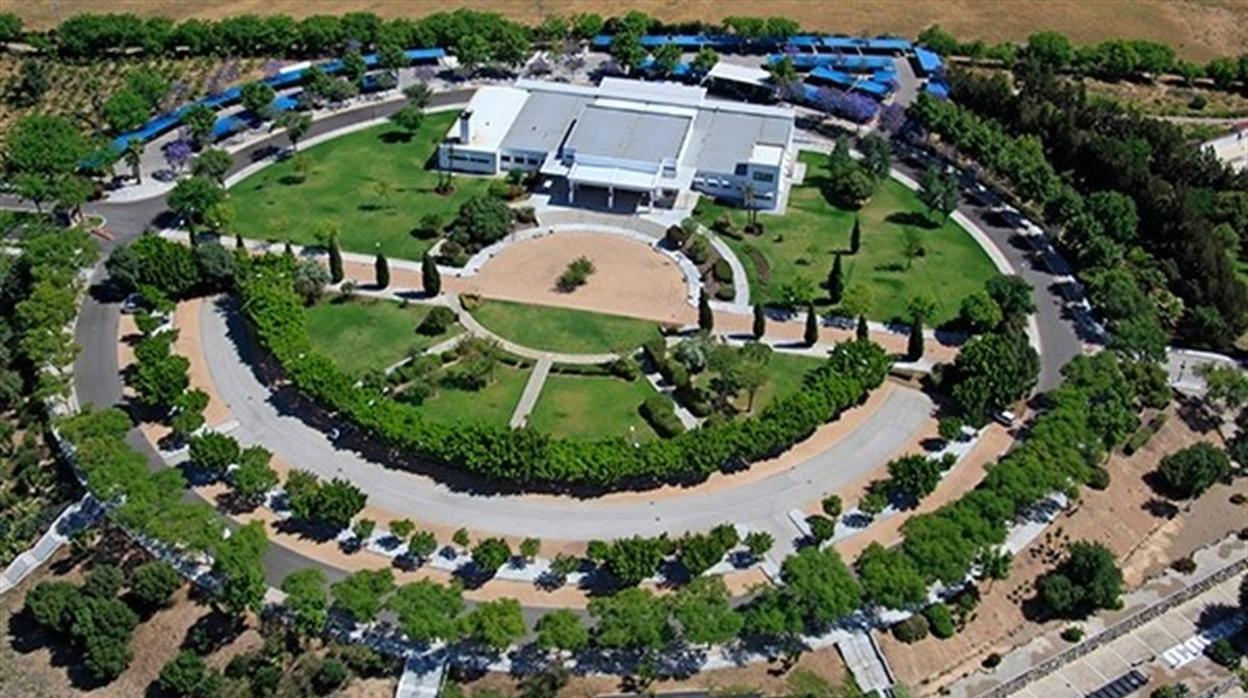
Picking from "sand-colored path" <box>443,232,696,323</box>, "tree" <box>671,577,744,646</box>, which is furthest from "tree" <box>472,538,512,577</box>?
"sand-colored path" <box>443,232,696,323</box>

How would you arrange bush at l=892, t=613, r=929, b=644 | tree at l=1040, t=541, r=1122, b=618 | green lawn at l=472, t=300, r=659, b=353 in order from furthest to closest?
green lawn at l=472, t=300, r=659, b=353 → tree at l=1040, t=541, r=1122, b=618 → bush at l=892, t=613, r=929, b=644

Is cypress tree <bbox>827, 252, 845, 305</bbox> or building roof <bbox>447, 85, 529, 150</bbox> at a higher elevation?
→ building roof <bbox>447, 85, 529, 150</bbox>

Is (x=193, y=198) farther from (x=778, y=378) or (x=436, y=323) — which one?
(x=778, y=378)

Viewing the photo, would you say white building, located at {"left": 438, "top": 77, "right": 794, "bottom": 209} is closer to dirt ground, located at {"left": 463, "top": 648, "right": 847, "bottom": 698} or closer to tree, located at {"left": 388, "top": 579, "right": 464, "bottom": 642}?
tree, located at {"left": 388, "top": 579, "right": 464, "bottom": 642}

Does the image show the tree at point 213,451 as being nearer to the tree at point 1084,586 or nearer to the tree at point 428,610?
the tree at point 428,610

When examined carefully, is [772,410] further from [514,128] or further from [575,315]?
[514,128]

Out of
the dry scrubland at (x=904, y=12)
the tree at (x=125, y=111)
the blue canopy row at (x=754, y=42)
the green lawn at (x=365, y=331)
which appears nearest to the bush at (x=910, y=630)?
the green lawn at (x=365, y=331)
